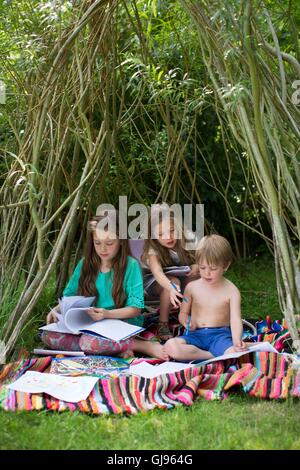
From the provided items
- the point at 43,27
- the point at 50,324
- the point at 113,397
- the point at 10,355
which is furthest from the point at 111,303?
the point at 43,27

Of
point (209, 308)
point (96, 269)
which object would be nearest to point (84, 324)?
point (96, 269)

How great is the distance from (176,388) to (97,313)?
0.65m

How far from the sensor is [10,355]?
120 inches

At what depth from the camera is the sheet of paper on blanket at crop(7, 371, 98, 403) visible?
256 cm

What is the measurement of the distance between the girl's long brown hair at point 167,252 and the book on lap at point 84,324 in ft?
1.40

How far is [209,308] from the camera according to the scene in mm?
3109

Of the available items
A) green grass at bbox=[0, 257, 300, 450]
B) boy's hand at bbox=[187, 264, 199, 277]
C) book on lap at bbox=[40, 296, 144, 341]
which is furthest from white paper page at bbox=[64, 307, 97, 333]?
green grass at bbox=[0, 257, 300, 450]

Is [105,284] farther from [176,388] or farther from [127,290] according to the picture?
[176,388]

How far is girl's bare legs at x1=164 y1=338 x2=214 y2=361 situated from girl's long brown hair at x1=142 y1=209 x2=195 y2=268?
0.59 metres

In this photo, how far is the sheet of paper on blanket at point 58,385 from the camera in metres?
2.56

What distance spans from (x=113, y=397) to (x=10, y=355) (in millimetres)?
678

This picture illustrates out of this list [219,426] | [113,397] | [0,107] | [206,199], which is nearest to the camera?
[219,426]

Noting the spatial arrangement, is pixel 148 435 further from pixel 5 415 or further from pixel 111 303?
pixel 111 303

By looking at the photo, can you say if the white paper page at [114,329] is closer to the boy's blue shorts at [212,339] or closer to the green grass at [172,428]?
the boy's blue shorts at [212,339]
